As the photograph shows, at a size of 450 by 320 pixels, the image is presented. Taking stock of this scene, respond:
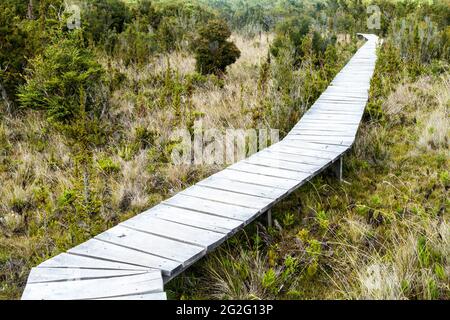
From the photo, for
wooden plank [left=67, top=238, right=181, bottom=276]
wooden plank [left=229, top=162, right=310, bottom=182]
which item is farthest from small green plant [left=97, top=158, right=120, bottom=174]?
wooden plank [left=67, top=238, right=181, bottom=276]

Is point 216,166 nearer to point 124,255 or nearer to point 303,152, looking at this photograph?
point 303,152

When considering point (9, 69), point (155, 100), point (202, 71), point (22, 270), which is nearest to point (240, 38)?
point (202, 71)

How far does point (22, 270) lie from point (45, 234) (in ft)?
1.45

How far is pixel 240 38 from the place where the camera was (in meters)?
13.2

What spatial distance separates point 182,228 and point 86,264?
29.4 inches

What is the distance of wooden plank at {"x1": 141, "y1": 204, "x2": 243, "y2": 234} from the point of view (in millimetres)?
3412

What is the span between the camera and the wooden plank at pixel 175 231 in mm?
3232

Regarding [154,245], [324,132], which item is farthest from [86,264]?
[324,132]

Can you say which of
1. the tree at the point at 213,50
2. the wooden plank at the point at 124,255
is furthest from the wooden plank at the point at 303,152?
the tree at the point at 213,50

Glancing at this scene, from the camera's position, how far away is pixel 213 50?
337 inches

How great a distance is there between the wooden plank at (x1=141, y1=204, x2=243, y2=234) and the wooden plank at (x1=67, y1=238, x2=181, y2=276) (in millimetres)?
519

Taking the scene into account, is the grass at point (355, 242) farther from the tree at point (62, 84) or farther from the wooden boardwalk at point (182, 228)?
the tree at point (62, 84)

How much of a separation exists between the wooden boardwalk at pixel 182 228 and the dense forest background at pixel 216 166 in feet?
0.85

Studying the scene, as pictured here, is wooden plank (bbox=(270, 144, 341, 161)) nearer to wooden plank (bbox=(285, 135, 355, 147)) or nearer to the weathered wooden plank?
wooden plank (bbox=(285, 135, 355, 147))
